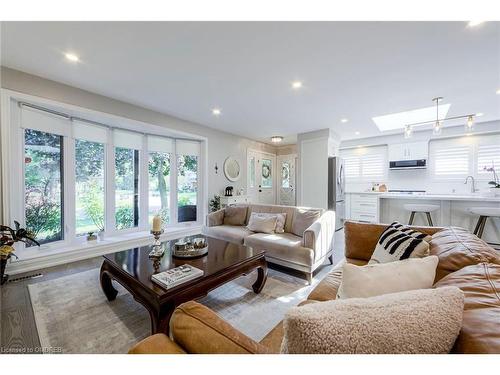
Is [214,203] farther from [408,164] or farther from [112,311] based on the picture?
[408,164]

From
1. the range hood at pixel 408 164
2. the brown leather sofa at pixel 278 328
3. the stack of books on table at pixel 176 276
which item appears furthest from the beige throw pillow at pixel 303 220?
the range hood at pixel 408 164

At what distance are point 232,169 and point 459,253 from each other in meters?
4.46

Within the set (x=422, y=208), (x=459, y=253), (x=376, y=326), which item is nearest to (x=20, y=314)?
(x=376, y=326)

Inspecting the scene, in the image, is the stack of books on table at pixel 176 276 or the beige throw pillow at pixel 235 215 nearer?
the stack of books on table at pixel 176 276

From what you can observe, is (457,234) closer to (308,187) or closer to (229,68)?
(229,68)

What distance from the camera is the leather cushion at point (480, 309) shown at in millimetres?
500

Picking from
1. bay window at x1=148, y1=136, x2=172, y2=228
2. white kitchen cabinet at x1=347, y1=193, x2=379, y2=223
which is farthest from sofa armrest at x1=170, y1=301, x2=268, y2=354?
white kitchen cabinet at x1=347, y1=193, x2=379, y2=223

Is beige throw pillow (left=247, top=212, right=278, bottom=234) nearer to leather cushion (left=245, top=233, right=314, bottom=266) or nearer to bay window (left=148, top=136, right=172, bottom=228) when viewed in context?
leather cushion (left=245, top=233, right=314, bottom=266)

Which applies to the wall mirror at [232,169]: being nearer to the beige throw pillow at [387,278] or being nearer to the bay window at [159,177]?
the bay window at [159,177]

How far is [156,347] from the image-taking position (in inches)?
21.6

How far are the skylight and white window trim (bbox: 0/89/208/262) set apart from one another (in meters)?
4.14

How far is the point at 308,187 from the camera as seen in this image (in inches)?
199
